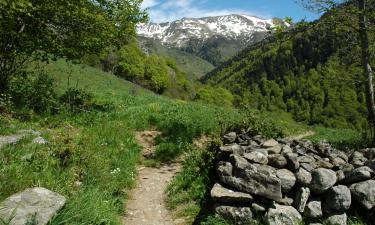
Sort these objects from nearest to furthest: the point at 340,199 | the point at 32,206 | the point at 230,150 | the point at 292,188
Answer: the point at 32,206 < the point at 340,199 < the point at 292,188 < the point at 230,150

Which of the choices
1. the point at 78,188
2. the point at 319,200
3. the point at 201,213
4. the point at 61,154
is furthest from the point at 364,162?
the point at 61,154

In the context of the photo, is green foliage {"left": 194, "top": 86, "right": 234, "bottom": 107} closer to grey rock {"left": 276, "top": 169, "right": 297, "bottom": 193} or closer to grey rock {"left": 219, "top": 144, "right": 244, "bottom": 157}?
grey rock {"left": 219, "top": 144, "right": 244, "bottom": 157}

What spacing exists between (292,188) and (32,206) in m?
Answer: 5.87

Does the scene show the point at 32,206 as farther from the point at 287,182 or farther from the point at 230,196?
the point at 287,182

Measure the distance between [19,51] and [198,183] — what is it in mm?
9907

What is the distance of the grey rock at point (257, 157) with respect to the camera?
412 inches

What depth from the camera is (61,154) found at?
34.9 feet

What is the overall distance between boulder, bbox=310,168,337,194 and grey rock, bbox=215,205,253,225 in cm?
161

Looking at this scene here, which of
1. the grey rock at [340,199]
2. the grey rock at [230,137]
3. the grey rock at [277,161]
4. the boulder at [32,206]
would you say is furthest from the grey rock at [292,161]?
the boulder at [32,206]

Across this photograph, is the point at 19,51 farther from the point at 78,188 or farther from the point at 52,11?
the point at 78,188

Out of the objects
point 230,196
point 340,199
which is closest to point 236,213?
point 230,196

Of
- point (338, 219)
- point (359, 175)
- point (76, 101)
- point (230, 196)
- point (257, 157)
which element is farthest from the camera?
point (76, 101)

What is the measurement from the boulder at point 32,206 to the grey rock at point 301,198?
512 cm

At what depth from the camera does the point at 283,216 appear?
28.8 feet
